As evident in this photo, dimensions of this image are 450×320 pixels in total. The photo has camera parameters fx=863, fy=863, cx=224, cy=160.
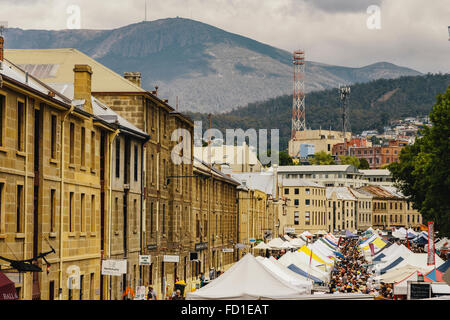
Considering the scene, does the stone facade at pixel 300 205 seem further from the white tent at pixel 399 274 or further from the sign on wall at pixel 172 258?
the white tent at pixel 399 274

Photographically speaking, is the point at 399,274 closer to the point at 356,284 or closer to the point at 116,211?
the point at 356,284

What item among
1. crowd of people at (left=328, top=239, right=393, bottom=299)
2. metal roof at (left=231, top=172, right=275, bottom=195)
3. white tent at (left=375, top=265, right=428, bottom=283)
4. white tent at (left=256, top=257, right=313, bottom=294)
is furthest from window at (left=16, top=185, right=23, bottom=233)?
metal roof at (left=231, top=172, right=275, bottom=195)

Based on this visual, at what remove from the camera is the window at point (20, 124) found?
28438 millimetres

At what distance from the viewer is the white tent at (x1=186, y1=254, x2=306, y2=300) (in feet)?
79.0

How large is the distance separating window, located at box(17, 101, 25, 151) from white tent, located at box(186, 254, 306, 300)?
26.5 ft

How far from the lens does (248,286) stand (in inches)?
973

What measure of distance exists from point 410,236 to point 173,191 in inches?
3366

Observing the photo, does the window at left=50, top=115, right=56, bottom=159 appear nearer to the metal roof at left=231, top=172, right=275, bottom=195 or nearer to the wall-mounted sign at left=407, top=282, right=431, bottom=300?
the wall-mounted sign at left=407, top=282, right=431, bottom=300

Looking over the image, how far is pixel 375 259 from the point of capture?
198 feet

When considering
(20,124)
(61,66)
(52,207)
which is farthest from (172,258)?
(20,124)
